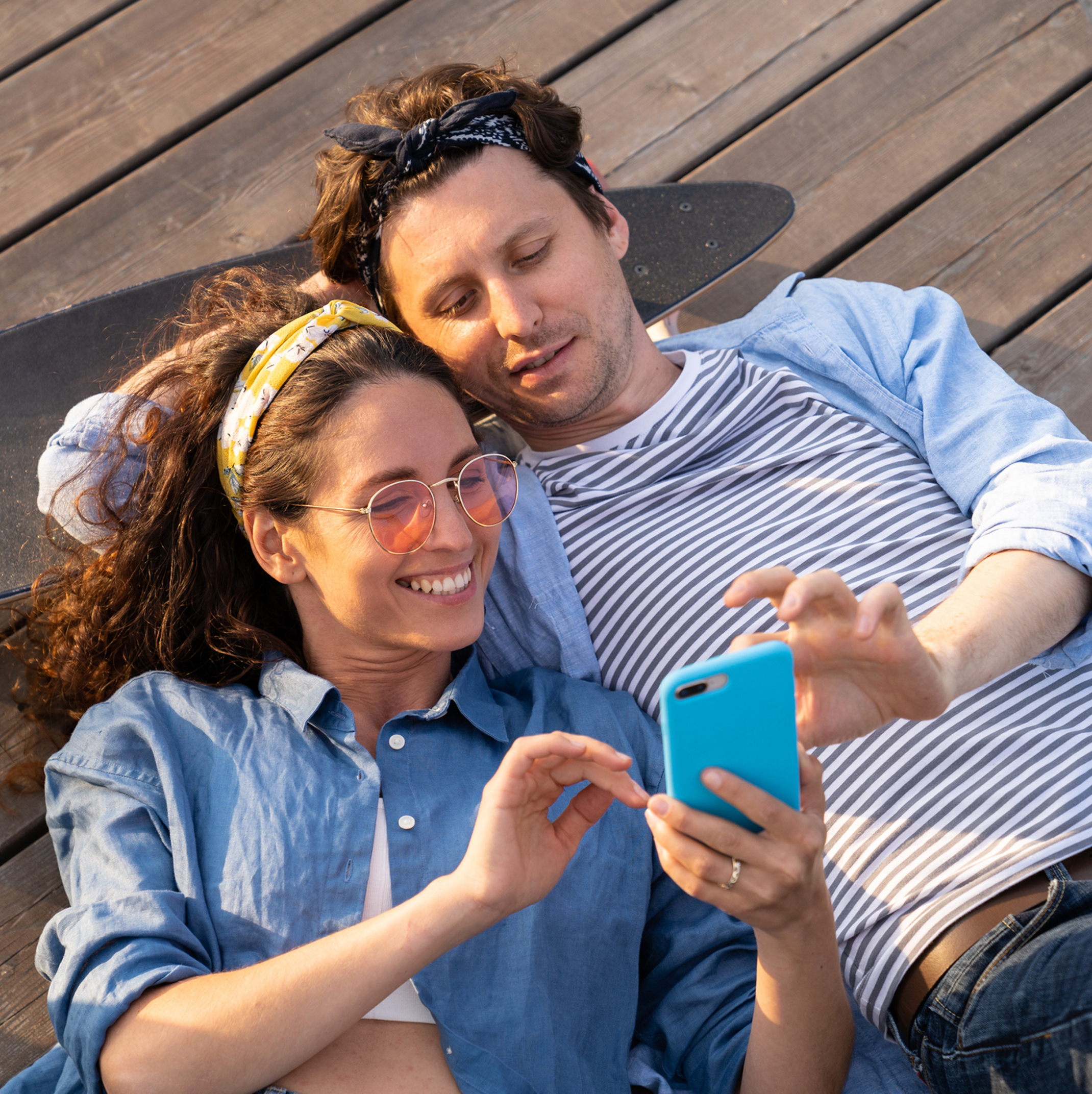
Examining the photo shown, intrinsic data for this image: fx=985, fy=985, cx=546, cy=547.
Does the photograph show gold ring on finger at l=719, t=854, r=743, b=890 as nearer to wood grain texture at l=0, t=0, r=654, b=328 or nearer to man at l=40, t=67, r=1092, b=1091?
man at l=40, t=67, r=1092, b=1091

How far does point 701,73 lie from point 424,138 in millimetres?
1426

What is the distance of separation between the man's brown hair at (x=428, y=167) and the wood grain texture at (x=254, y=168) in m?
0.68

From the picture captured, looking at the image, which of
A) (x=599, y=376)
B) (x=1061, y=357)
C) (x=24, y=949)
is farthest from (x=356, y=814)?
(x=1061, y=357)

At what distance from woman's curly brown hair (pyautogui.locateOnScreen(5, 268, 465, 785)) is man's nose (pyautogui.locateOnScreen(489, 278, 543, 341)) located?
0.20 metres

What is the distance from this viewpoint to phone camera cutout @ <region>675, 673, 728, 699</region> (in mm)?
1080

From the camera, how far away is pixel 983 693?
167 cm

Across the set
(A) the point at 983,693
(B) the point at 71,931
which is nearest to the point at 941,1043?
(A) the point at 983,693

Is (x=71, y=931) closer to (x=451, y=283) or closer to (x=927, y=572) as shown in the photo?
(x=451, y=283)

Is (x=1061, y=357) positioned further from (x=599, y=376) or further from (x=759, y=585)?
(x=759, y=585)

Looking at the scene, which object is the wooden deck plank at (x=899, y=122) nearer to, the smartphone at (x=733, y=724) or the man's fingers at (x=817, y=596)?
the man's fingers at (x=817, y=596)

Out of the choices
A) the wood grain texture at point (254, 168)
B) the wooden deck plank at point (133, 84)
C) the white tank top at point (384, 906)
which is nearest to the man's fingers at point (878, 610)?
the white tank top at point (384, 906)

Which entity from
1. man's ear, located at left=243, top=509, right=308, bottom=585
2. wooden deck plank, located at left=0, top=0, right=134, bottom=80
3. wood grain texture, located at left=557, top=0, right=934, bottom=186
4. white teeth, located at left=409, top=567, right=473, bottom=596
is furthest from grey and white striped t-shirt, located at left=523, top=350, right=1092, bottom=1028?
wooden deck plank, located at left=0, top=0, right=134, bottom=80

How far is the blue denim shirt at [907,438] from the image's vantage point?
171 centimetres

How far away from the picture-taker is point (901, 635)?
50.8 inches
